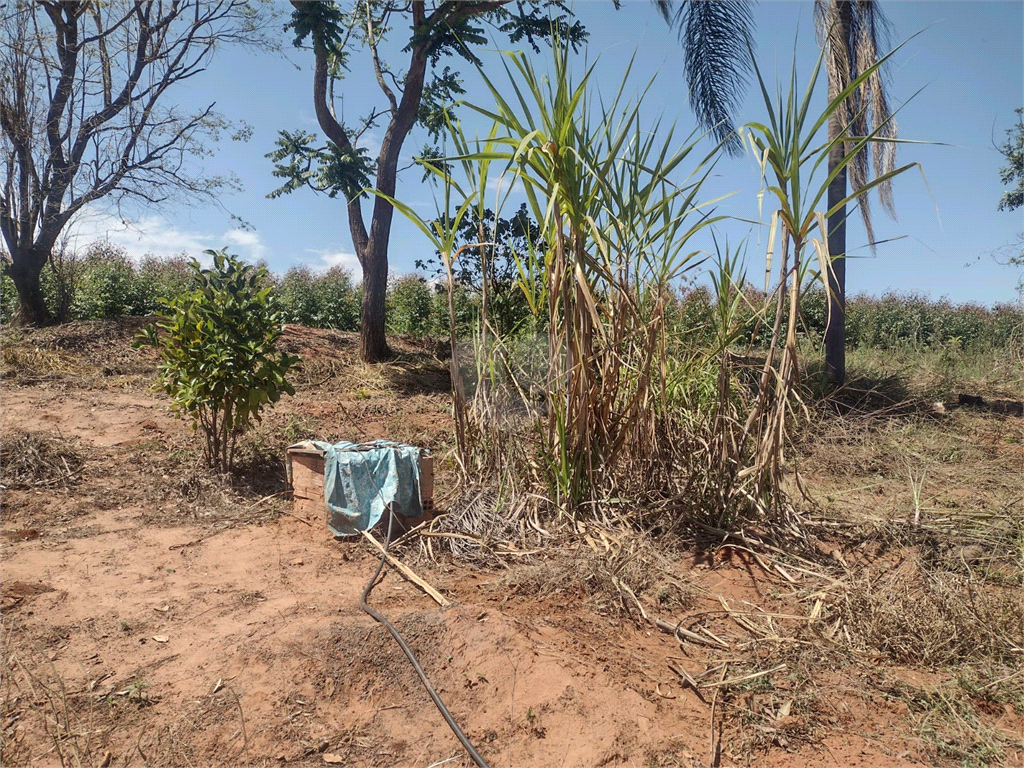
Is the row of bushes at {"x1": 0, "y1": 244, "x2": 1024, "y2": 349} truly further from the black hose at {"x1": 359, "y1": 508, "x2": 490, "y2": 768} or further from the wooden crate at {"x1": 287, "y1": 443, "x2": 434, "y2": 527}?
the black hose at {"x1": 359, "y1": 508, "x2": 490, "y2": 768}

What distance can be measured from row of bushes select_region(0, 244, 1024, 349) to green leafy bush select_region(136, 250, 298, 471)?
313 centimetres

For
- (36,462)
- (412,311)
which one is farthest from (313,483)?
(412,311)

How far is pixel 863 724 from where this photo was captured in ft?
7.14

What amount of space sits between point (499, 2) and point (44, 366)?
22.3 feet

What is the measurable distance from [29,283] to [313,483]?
8.08 meters

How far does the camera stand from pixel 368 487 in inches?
152

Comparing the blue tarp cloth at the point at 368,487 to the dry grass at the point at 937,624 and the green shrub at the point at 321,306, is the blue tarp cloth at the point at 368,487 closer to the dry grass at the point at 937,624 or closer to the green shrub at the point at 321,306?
the dry grass at the point at 937,624

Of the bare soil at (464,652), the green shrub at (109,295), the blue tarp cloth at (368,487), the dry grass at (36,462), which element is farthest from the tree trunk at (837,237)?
the green shrub at (109,295)

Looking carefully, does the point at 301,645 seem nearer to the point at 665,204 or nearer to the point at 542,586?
the point at 542,586

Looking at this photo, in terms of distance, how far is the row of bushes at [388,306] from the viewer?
1019 cm

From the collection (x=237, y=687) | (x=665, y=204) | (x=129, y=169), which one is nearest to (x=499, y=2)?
(x=129, y=169)

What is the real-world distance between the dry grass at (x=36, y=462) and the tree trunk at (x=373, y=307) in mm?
4650

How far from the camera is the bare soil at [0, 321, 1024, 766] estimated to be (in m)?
2.12

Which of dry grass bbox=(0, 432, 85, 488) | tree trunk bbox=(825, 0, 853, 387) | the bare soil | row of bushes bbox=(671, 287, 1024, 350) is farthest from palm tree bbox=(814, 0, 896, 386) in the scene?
dry grass bbox=(0, 432, 85, 488)
